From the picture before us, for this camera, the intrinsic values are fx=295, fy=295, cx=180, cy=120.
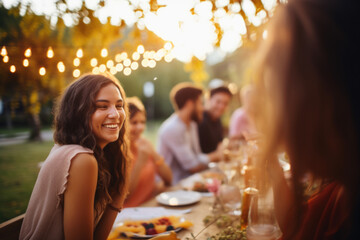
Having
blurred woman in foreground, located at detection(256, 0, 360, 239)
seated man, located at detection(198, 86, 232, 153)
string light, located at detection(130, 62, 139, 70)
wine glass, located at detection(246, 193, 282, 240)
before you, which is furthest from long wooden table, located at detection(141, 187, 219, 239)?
seated man, located at detection(198, 86, 232, 153)

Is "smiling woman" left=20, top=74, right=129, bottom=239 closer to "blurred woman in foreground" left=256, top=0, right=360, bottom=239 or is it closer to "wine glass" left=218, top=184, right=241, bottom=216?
"wine glass" left=218, top=184, right=241, bottom=216

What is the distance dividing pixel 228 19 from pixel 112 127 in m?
1.54

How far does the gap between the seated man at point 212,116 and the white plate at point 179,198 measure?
2.56 m

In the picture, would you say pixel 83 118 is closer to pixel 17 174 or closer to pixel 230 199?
pixel 230 199

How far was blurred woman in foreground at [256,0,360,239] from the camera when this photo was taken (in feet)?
2.26

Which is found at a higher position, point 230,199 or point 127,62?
point 127,62

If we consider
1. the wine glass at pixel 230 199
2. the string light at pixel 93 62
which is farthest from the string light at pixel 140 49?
the wine glass at pixel 230 199

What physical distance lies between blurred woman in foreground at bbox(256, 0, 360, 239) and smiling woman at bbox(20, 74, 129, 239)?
926 millimetres

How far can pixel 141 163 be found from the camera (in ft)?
9.53

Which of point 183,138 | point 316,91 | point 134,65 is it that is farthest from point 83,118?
point 183,138

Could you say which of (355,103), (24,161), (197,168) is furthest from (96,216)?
(24,161)

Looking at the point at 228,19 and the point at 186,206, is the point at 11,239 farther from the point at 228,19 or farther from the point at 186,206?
the point at 228,19

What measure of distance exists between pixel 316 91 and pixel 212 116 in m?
4.30

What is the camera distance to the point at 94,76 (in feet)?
5.28
